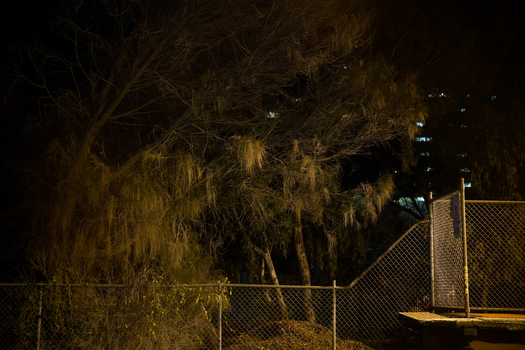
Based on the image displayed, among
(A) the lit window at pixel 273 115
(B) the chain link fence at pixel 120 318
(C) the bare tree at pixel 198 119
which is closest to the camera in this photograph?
(B) the chain link fence at pixel 120 318

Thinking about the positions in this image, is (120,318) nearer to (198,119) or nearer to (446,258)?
(198,119)

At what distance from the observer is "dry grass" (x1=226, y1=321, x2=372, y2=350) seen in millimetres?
8695

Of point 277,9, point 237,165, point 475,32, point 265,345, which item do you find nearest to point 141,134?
point 237,165

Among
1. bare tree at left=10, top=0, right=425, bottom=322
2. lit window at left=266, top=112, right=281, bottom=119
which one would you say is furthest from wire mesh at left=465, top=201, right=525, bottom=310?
lit window at left=266, top=112, right=281, bottom=119

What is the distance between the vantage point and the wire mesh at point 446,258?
20.4 feet

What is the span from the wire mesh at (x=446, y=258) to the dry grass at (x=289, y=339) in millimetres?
2707

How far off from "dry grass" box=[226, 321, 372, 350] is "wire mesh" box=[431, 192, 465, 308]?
8.88 ft

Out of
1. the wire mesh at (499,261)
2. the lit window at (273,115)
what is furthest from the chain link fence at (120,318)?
the lit window at (273,115)

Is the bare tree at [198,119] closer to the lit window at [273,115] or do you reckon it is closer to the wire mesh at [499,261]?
the lit window at [273,115]

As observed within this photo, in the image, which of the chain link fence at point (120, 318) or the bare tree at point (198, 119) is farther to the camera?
the bare tree at point (198, 119)

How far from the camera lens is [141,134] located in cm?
1067

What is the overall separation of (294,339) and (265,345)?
57 cm

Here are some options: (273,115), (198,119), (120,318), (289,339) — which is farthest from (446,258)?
(273,115)

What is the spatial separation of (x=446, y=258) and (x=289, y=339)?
3561mm
